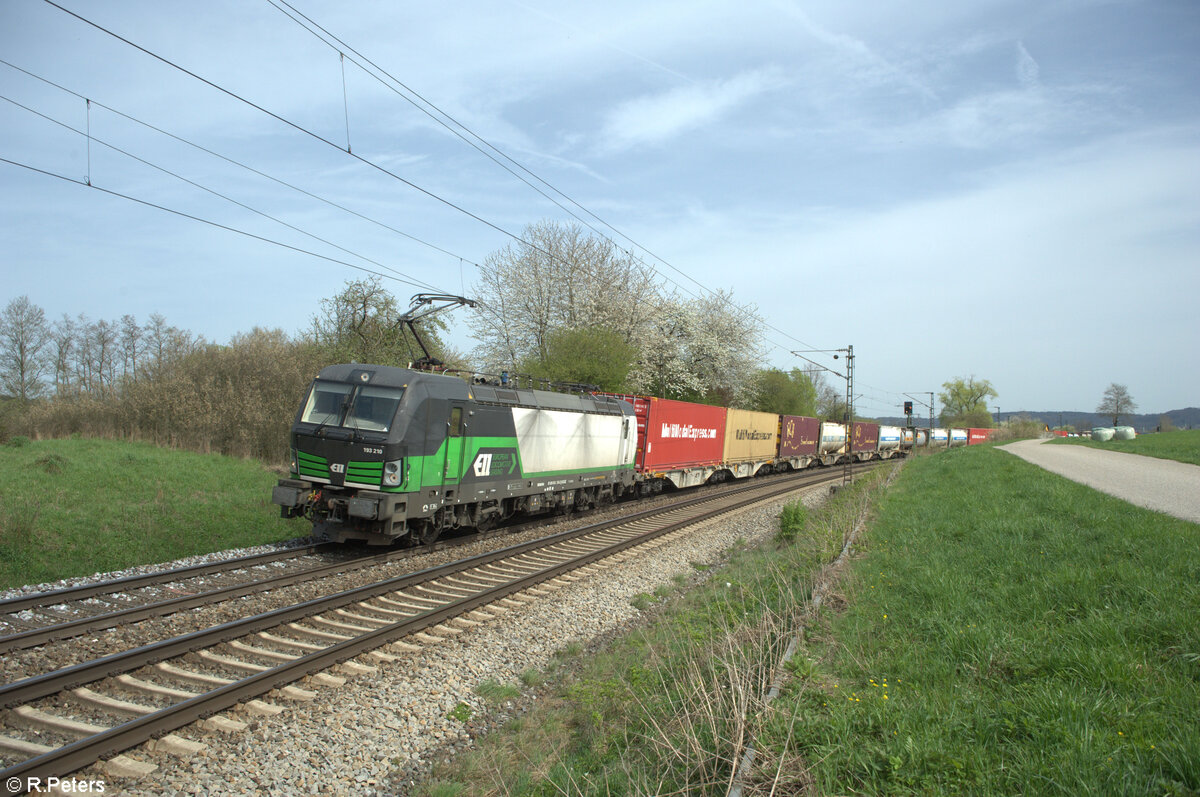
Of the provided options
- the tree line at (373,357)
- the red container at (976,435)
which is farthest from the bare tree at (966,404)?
the tree line at (373,357)

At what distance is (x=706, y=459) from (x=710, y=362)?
15836 millimetres

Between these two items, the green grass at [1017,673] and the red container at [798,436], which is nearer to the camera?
the green grass at [1017,673]

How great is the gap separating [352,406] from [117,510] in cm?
596

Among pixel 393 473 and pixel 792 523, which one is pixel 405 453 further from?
pixel 792 523

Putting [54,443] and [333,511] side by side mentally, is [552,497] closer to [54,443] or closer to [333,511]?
[333,511]

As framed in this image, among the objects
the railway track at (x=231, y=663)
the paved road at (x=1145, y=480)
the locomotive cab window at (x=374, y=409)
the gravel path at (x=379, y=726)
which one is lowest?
the gravel path at (x=379, y=726)

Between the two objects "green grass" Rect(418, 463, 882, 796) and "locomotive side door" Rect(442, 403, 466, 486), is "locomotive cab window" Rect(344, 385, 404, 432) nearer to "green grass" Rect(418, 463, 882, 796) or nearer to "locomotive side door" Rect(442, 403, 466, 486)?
"locomotive side door" Rect(442, 403, 466, 486)

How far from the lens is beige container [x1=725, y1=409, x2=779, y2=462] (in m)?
25.7

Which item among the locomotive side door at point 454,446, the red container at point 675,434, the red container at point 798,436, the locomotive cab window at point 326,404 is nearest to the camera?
the locomotive cab window at point 326,404

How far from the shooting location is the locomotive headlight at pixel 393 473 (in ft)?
32.7

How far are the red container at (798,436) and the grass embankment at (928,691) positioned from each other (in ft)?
78.8

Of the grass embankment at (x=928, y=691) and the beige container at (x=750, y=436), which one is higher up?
the beige container at (x=750, y=436)

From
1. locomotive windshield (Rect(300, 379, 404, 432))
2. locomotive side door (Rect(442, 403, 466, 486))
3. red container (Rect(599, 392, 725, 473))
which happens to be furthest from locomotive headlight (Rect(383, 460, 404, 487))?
red container (Rect(599, 392, 725, 473))

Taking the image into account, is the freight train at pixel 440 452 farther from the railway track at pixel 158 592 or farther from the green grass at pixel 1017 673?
the green grass at pixel 1017 673
